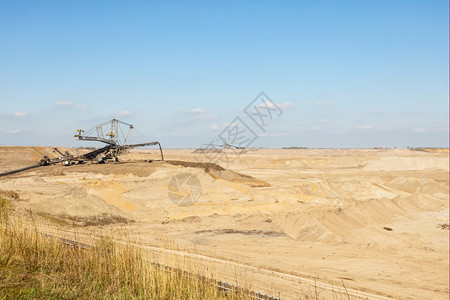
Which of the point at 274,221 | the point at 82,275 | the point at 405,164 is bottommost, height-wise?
the point at 274,221

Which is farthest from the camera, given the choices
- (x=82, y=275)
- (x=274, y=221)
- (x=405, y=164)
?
(x=405, y=164)

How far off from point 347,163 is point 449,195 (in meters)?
40.0

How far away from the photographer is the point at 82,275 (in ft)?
31.8

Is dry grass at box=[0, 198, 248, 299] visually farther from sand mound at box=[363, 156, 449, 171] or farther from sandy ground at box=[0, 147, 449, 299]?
sand mound at box=[363, 156, 449, 171]

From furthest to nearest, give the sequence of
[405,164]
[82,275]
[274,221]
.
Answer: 1. [405,164]
2. [274,221]
3. [82,275]

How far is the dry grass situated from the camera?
8508mm

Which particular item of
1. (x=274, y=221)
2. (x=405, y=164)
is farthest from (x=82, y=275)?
(x=405, y=164)

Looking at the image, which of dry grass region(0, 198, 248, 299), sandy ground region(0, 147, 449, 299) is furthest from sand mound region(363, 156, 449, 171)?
dry grass region(0, 198, 248, 299)

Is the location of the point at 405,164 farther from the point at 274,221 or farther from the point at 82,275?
the point at 82,275

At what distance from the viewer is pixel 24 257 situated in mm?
10703

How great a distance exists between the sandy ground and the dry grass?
2.96m

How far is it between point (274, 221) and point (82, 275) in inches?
577

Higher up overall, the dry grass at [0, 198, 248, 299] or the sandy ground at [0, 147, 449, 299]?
the dry grass at [0, 198, 248, 299]

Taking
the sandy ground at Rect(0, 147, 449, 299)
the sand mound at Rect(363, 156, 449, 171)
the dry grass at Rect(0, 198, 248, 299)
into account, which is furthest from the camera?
the sand mound at Rect(363, 156, 449, 171)
